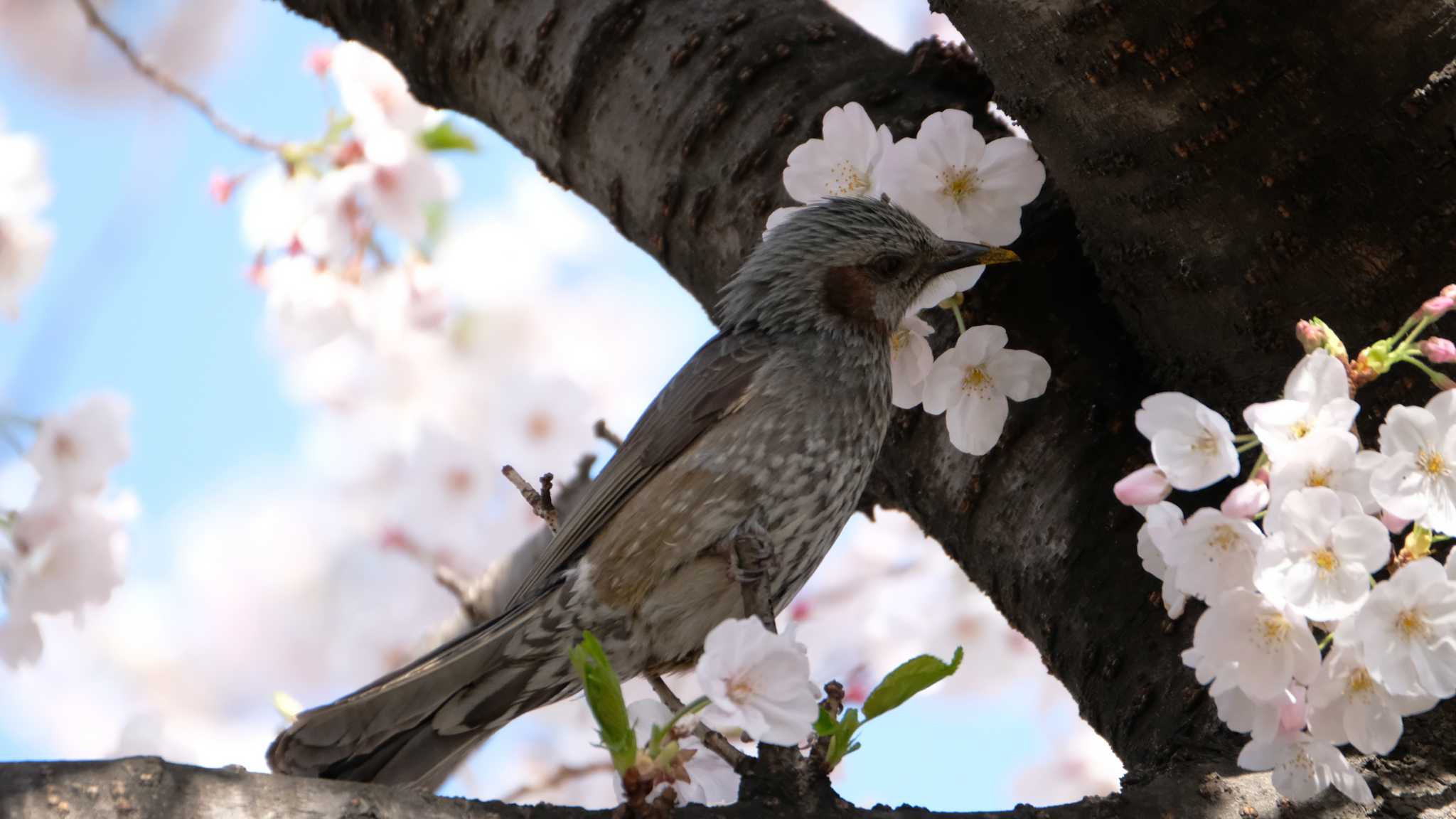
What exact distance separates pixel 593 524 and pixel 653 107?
0.83 m

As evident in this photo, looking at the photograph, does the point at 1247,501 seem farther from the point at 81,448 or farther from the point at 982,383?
the point at 81,448

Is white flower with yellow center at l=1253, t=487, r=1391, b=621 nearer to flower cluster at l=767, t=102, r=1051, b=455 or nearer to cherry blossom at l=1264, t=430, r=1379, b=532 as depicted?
cherry blossom at l=1264, t=430, r=1379, b=532

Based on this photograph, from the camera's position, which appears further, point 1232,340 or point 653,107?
point 653,107

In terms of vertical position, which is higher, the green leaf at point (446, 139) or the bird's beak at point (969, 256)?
the green leaf at point (446, 139)

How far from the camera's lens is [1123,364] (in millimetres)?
2283

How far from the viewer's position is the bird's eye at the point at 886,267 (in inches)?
110

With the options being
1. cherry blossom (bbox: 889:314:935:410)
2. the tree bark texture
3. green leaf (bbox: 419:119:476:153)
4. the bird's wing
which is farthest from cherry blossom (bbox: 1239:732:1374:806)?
green leaf (bbox: 419:119:476:153)

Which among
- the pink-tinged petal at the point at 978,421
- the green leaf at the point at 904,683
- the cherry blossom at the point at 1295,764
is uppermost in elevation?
the pink-tinged petal at the point at 978,421

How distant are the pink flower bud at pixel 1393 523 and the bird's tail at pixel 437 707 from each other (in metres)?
1.37

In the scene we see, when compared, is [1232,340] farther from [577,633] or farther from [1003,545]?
[577,633]

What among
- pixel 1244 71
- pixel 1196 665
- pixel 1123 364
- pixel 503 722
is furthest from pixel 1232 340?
pixel 503 722

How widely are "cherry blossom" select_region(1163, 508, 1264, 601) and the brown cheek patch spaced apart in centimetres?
142

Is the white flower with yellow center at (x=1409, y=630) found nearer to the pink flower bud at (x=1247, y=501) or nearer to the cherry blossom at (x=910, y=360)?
the pink flower bud at (x=1247, y=501)

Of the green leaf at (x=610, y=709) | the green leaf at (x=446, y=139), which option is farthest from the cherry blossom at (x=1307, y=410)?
the green leaf at (x=446, y=139)
